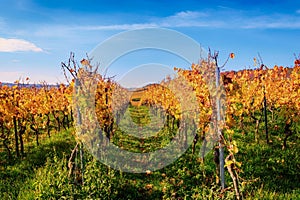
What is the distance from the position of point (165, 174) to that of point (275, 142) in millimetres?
4031

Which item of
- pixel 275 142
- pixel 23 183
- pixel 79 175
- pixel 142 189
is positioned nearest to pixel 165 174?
pixel 142 189

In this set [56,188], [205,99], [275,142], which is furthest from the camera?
[275,142]

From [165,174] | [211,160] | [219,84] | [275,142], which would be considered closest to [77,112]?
[165,174]

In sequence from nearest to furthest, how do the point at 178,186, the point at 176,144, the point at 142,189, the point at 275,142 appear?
1. the point at 178,186
2. the point at 142,189
3. the point at 275,142
4. the point at 176,144

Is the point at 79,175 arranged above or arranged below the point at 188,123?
below

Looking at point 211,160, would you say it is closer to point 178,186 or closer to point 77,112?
point 178,186

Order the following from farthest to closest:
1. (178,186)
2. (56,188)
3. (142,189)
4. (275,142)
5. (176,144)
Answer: (176,144) < (275,142) < (142,189) < (178,186) < (56,188)

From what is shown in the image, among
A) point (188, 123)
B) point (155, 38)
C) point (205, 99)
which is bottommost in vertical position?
point (188, 123)

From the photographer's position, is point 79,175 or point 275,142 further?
point 275,142

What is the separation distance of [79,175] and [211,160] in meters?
3.09

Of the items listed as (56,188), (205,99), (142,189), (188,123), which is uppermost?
(205,99)

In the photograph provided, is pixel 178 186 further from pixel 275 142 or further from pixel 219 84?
pixel 275 142

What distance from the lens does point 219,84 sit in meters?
4.95

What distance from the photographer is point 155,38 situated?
21.9ft
